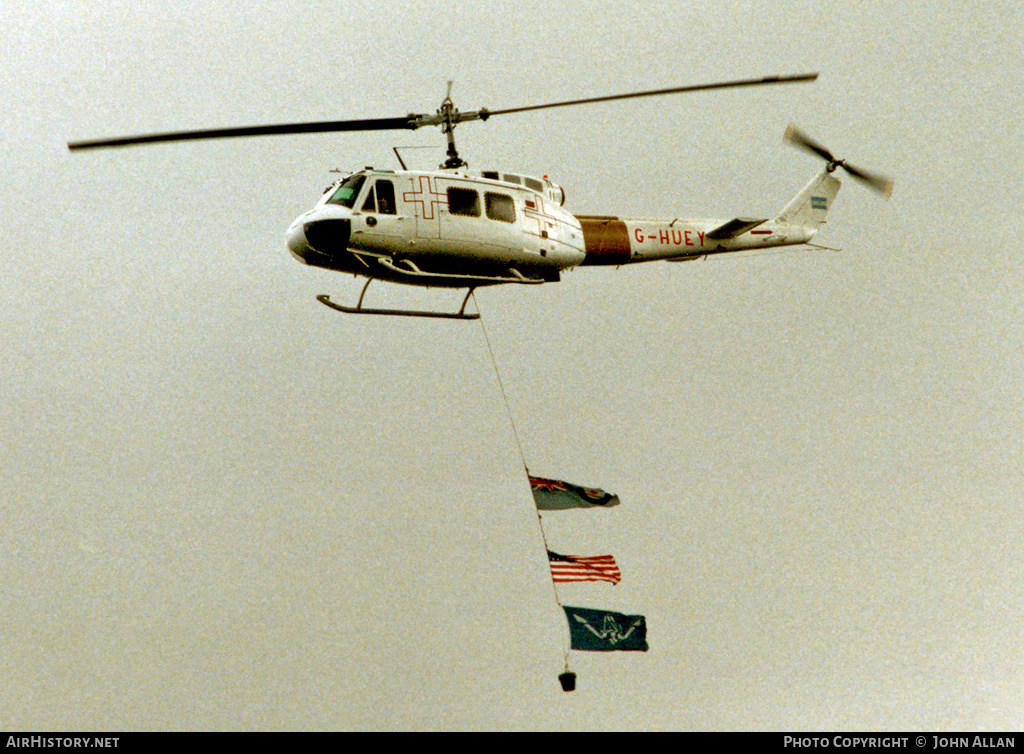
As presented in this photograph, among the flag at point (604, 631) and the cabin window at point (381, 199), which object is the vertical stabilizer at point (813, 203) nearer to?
the flag at point (604, 631)

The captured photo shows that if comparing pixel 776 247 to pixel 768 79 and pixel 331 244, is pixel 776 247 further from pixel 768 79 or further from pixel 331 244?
pixel 331 244

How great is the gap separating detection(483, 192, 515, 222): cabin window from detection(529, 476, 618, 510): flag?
5.92 meters

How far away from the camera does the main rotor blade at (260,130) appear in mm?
20031

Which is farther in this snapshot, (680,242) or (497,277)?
(680,242)

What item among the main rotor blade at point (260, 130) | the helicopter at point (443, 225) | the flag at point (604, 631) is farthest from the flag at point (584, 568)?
the main rotor blade at point (260, 130)

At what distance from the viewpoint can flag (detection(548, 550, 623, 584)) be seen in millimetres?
25922

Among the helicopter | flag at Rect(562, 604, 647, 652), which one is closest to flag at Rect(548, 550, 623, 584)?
flag at Rect(562, 604, 647, 652)

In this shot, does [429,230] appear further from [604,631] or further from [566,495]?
[604,631]

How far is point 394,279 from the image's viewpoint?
24422 millimetres

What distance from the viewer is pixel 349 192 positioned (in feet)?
78.6
